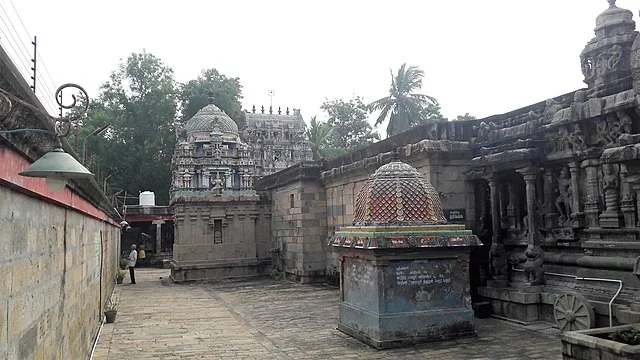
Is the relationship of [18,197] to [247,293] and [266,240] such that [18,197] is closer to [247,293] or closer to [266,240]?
[247,293]

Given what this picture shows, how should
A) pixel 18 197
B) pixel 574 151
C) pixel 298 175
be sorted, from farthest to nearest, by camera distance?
pixel 298 175
pixel 574 151
pixel 18 197

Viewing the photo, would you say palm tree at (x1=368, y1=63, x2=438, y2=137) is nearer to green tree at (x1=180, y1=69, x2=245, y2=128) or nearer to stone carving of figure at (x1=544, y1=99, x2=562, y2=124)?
green tree at (x1=180, y1=69, x2=245, y2=128)

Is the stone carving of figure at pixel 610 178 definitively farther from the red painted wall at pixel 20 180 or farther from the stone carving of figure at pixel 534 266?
the red painted wall at pixel 20 180

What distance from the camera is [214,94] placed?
45.7 meters

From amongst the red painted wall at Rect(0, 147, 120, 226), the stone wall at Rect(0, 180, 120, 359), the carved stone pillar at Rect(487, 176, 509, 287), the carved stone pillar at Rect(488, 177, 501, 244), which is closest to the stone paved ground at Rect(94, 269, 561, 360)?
the carved stone pillar at Rect(487, 176, 509, 287)

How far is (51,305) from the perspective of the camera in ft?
14.3

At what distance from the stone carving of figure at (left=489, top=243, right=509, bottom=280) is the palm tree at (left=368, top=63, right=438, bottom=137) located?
953 inches

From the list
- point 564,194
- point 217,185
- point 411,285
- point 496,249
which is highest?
point 217,185

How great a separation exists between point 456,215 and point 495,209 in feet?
3.10

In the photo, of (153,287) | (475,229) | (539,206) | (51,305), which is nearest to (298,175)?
(153,287)

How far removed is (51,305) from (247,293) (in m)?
11.9

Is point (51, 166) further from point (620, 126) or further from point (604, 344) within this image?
point (620, 126)

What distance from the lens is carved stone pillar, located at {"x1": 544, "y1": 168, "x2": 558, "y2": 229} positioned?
974 centimetres

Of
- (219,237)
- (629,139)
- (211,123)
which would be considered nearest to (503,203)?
(629,139)
